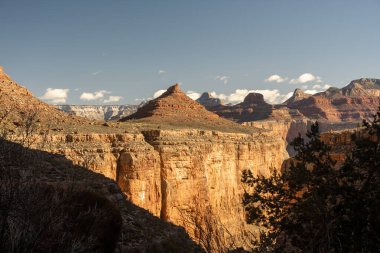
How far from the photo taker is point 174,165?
133 ft

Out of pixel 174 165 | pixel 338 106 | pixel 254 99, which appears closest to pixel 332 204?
pixel 174 165

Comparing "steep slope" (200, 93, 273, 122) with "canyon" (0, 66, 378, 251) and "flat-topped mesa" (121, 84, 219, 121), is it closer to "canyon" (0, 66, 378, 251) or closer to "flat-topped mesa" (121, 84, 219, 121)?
"flat-topped mesa" (121, 84, 219, 121)

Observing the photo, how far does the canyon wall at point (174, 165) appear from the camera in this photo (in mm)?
33000

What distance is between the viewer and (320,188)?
11266mm

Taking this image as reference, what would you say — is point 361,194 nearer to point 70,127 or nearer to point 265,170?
point 70,127

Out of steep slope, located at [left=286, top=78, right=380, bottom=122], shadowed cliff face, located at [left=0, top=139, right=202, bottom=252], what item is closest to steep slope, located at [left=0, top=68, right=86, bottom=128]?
shadowed cliff face, located at [left=0, top=139, right=202, bottom=252]

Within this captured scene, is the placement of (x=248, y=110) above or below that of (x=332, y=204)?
above

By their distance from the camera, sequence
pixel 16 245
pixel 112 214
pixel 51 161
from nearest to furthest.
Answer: pixel 16 245 < pixel 112 214 < pixel 51 161

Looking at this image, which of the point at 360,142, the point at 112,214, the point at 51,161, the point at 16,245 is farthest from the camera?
the point at 51,161

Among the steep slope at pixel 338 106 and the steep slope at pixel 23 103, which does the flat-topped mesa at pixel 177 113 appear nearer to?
the steep slope at pixel 23 103

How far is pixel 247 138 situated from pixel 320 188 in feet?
161

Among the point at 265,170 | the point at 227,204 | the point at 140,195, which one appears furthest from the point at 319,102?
the point at 140,195

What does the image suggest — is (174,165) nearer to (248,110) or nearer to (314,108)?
(248,110)

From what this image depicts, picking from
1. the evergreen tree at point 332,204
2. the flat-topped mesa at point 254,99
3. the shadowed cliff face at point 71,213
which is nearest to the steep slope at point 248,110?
the flat-topped mesa at point 254,99
